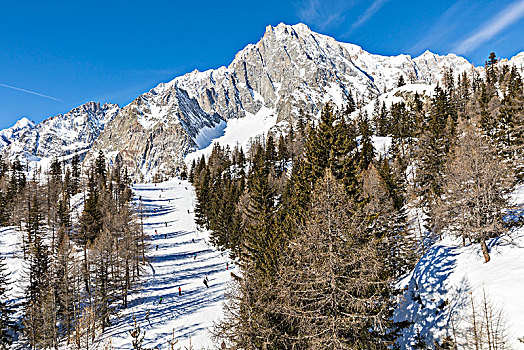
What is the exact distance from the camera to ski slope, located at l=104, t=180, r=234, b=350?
30.8 m

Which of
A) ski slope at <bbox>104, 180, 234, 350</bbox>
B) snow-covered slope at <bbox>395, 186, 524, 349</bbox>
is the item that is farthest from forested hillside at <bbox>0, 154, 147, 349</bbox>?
snow-covered slope at <bbox>395, 186, 524, 349</bbox>

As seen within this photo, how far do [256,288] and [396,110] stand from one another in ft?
326

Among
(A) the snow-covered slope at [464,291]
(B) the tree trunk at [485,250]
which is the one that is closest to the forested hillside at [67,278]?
(A) the snow-covered slope at [464,291]

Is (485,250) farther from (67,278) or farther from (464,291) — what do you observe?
(67,278)

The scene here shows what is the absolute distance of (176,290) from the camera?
140 ft

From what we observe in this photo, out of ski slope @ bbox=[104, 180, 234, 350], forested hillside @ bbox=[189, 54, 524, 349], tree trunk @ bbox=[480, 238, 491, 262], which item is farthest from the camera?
ski slope @ bbox=[104, 180, 234, 350]

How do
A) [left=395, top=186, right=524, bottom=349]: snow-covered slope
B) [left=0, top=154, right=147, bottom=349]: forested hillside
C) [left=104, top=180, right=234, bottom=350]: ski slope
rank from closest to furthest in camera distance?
[left=395, top=186, right=524, bottom=349]: snow-covered slope, [left=104, top=180, right=234, bottom=350]: ski slope, [left=0, top=154, right=147, bottom=349]: forested hillside

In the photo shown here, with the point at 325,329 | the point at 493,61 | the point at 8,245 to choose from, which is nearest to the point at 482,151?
the point at 325,329

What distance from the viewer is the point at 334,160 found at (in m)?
19.4

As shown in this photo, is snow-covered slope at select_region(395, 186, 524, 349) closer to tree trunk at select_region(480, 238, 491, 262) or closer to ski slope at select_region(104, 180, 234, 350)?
tree trunk at select_region(480, 238, 491, 262)

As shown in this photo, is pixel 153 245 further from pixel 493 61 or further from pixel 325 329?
pixel 493 61

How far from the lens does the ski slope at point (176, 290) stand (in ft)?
101

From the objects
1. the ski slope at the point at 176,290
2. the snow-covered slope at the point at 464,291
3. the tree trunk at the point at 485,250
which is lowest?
the ski slope at the point at 176,290

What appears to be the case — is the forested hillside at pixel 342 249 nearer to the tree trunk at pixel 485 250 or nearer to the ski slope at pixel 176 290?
the tree trunk at pixel 485 250
